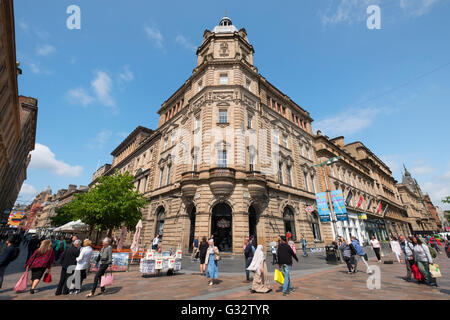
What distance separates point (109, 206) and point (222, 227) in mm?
10584

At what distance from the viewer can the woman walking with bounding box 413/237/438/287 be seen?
7289 millimetres

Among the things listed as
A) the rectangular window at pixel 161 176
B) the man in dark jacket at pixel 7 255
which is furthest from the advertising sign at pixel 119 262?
the rectangular window at pixel 161 176

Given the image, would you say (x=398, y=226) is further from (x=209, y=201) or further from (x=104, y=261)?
(x=104, y=261)

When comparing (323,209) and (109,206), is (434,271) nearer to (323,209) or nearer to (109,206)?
(323,209)

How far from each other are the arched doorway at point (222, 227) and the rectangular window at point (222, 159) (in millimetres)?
3679

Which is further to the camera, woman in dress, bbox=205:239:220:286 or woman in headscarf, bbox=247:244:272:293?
woman in dress, bbox=205:239:220:286

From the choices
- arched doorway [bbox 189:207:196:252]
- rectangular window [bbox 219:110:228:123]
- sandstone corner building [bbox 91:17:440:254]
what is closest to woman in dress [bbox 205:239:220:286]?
sandstone corner building [bbox 91:17:440:254]

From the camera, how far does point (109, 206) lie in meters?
17.8

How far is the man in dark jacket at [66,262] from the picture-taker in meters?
6.64

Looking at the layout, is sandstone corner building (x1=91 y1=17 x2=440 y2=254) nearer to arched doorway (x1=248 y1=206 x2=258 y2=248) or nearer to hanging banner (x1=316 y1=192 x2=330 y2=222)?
arched doorway (x1=248 y1=206 x2=258 y2=248)

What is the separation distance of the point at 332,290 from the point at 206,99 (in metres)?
19.2

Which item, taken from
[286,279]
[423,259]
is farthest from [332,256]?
[286,279]

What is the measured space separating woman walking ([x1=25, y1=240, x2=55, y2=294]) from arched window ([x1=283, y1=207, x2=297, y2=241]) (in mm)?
Result: 19318

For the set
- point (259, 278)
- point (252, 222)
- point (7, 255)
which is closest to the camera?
point (259, 278)
